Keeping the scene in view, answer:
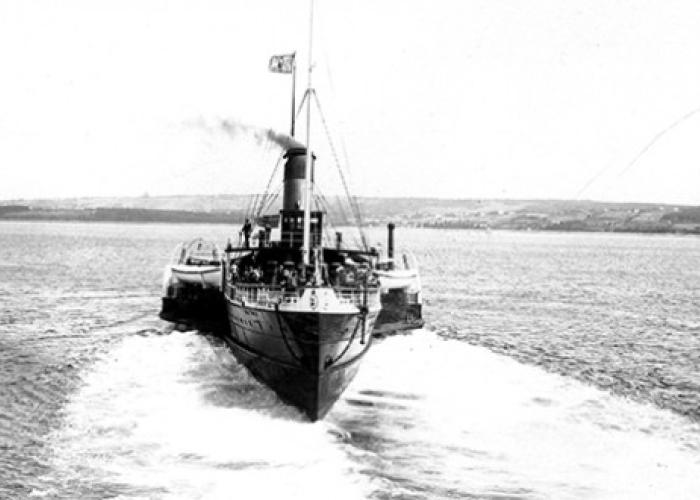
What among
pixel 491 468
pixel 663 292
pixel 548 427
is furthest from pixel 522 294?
pixel 491 468

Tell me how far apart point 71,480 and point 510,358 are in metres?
23.9

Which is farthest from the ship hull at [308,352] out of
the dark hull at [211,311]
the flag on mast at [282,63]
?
the dark hull at [211,311]

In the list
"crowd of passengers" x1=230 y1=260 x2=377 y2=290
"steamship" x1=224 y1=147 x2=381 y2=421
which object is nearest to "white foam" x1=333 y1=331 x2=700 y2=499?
"steamship" x1=224 y1=147 x2=381 y2=421

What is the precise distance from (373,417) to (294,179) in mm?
14110

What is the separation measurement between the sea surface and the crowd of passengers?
13.3 feet

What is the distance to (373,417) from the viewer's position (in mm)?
25109

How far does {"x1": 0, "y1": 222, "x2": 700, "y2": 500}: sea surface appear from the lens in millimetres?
18812

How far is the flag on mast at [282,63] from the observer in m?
32.8

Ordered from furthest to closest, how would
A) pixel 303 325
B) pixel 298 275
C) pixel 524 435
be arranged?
pixel 298 275 → pixel 303 325 → pixel 524 435

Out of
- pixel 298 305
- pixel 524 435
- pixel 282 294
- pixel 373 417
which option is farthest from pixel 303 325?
pixel 524 435

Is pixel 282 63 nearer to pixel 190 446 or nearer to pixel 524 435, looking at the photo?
pixel 190 446

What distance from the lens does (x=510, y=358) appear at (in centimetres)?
3738

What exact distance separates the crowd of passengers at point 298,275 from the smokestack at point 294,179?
336 centimetres

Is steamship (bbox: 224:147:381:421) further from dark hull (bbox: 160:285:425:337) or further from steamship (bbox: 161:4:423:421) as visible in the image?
dark hull (bbox: 160:285:425:337)
